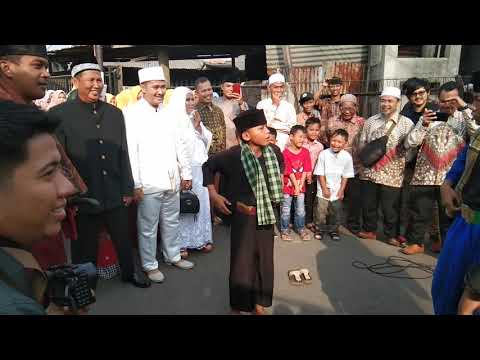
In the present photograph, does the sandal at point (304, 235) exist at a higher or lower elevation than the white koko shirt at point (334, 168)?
lower

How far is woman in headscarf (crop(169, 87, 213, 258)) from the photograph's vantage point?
404 centimetres

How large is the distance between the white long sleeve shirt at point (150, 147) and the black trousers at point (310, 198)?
217 centimetres

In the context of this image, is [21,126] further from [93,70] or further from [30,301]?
[93,70]

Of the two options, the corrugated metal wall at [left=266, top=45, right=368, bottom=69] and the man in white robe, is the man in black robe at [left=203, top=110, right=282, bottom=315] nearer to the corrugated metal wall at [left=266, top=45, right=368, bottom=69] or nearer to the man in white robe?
the man in white robe

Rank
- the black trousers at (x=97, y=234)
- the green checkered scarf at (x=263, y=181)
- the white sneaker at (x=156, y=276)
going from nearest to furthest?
1. the green checkered scarf at (x=263, y=181)
2. the black trousers at (x=97, y=234)
3. the white sneaker at (x=156, y=276)

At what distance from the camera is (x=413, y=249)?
4184 mm

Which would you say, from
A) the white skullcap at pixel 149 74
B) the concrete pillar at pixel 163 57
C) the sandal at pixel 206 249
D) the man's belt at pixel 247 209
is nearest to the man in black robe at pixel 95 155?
the white skullcap at pixel 149 74

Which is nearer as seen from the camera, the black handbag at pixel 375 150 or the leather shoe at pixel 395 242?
the black handbag at pixel 375 150

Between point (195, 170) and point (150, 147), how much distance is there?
37.4 inches

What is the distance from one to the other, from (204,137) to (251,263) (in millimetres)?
2023

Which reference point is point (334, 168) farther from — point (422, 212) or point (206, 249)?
point (206, 249)

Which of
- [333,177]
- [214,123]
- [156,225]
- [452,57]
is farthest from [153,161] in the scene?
[452,57]

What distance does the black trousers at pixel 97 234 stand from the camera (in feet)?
10.1

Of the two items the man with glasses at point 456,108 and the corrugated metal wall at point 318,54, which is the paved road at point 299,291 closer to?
the man with glasses at point 456,108
